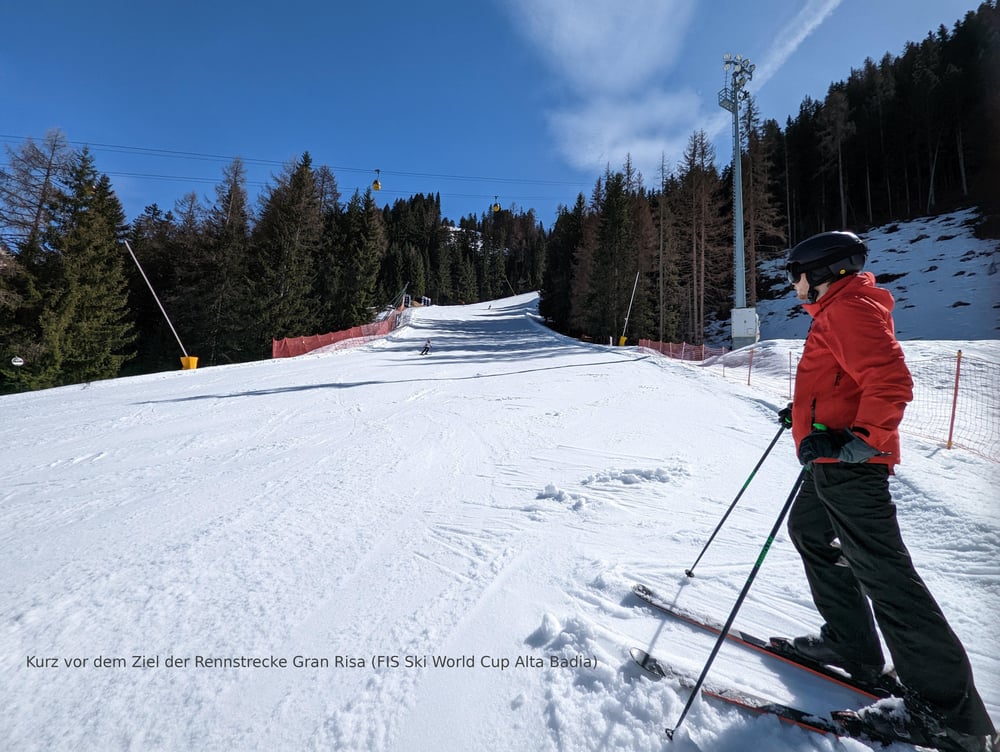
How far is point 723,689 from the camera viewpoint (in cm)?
183

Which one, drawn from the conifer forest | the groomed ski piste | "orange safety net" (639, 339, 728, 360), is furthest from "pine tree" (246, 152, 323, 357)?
"orange safety net" (639, 339, 728, 360)

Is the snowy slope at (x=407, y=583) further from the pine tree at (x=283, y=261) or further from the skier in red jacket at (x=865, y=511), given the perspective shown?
the pine tree at (x=283, y=261)

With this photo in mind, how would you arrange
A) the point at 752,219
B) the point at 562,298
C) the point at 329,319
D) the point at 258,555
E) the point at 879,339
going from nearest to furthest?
the point at 879,339, the point at 258,555, the point at 752,219, the point at 329,319, the point at 562,298

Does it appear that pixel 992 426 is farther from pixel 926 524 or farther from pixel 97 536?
pixel 97 536

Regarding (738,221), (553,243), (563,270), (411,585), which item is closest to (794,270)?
(411,585)

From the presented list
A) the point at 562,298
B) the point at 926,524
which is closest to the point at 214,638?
the point at 926,524

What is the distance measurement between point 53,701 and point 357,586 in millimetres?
1359

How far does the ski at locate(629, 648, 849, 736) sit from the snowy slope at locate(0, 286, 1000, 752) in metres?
0.05

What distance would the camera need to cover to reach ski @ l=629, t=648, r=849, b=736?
1.67 metres

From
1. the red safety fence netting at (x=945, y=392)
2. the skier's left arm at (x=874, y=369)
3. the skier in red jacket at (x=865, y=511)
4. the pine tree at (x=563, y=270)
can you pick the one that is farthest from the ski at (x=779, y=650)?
the pine tree at (x=563, y=270)

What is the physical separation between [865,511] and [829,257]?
3.76ft

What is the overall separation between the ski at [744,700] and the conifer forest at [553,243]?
385 cm

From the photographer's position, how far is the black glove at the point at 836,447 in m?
1.65

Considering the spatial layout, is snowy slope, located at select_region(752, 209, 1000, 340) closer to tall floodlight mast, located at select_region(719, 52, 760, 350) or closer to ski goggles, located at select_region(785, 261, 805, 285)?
tall floodlight mast, located at select_region(719, 52, 760, 350)
